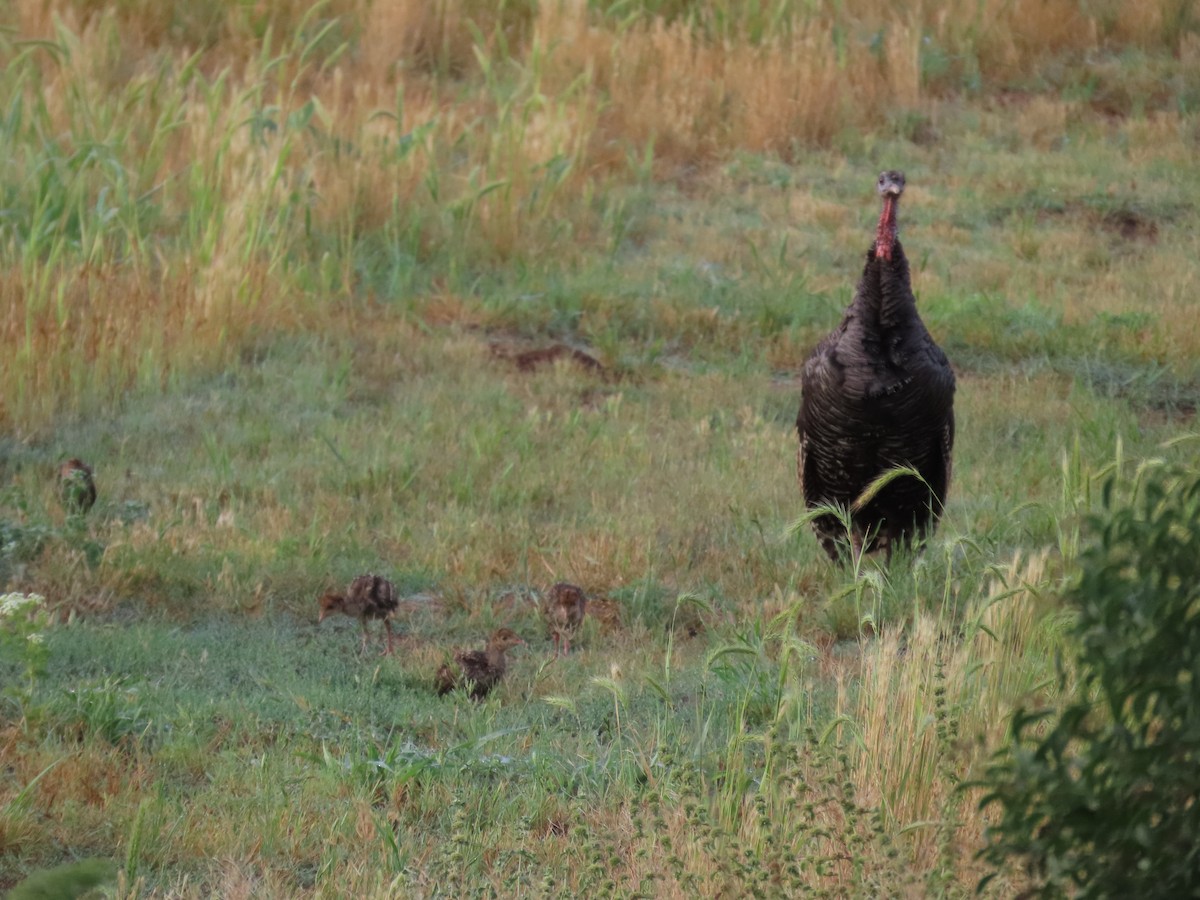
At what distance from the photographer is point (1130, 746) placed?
2.11m

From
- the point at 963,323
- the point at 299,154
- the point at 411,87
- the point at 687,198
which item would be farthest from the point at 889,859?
the point at 411,87

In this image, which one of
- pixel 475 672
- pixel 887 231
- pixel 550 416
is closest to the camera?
pixel 475 672

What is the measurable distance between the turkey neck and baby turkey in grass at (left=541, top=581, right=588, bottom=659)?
172 centimetres

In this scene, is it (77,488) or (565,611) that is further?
(77,488)

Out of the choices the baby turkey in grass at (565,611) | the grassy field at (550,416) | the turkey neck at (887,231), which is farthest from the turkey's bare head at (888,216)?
the baby turkey in grass at (565,611)

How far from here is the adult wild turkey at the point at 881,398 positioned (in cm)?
554

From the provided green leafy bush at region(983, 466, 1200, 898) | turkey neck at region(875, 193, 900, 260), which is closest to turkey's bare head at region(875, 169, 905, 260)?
turkey neck at region(875, 193, 900, 260)

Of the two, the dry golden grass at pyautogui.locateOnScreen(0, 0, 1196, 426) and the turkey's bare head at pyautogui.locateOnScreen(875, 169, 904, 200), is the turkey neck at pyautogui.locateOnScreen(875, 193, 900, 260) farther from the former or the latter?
the dry golden grass at pyautogui.locateOnScreen(0, 0, 1196, 426)

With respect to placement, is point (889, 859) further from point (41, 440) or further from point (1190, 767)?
point (41, 440)

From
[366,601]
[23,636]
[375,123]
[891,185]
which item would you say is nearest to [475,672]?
[366,601]

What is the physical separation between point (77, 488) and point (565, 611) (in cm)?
206

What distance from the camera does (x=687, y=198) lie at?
436 inches

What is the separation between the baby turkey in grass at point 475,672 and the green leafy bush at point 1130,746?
8.70ft

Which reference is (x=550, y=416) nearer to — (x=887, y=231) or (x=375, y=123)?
(x=887, y=231)
